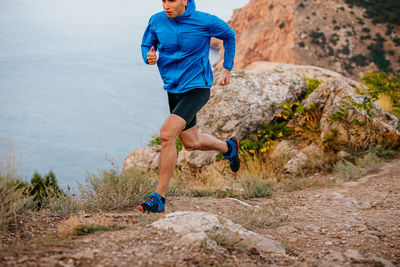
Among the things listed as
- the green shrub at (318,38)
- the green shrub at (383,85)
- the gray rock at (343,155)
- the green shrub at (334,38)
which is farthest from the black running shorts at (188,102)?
the green shrub at (334,38)

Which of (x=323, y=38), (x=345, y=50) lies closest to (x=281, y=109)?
(x=345, y=50)

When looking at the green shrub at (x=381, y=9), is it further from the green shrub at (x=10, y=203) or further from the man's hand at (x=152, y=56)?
the green shrub at (x=10, y=203)

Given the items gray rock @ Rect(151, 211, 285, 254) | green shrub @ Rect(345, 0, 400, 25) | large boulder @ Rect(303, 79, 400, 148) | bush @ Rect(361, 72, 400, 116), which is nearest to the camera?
gray rock @ Rect(151, 211, 285, 254)

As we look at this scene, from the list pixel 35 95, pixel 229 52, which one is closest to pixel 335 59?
pixel 35 95

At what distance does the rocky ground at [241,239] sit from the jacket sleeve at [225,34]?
1716 mm

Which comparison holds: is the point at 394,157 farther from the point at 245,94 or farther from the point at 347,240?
the point at 347,240

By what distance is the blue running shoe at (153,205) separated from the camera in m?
3.20

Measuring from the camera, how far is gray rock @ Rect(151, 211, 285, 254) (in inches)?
97.9

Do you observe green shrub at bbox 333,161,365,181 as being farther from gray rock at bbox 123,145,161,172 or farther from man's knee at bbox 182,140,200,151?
gray rock at bbox 123,145,161,172

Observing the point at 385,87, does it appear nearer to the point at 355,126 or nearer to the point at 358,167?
the point at 355,126

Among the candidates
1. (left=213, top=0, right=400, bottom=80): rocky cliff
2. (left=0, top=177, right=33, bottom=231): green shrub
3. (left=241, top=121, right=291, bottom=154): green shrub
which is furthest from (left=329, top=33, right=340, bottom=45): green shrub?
(left=0, top=177, right=33, bottom=231): green shrub

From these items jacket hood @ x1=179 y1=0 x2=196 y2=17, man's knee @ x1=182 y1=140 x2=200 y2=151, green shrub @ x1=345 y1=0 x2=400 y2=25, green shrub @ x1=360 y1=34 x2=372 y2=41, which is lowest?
man's knee @ x1=182 y1=140 x2=200 y2=151

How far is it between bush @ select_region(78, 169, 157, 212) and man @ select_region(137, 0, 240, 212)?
0.59m

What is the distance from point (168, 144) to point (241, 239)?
118cm
